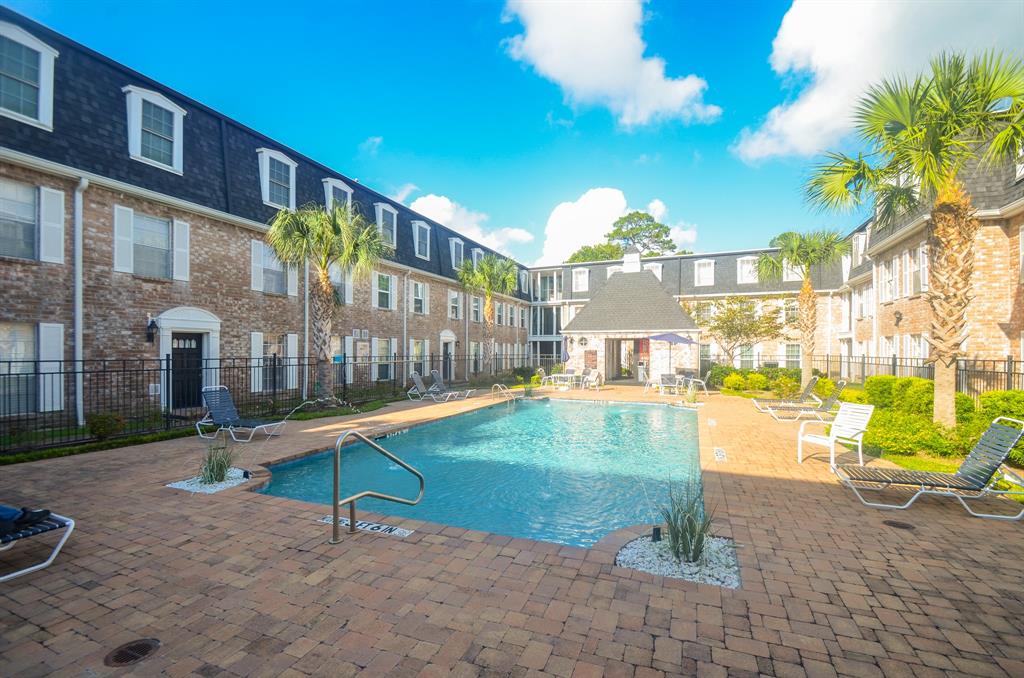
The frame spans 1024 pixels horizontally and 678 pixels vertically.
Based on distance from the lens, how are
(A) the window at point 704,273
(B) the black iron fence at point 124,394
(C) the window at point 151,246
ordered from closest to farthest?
(B) the black iron fence at point 124,394 < (C) the window at point 151,246 < (A) the window at point 704,273

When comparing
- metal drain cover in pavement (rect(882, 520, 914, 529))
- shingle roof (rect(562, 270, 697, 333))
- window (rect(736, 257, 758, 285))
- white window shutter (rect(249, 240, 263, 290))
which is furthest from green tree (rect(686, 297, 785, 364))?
white window shutter (rect(249, 240, 263, 290))

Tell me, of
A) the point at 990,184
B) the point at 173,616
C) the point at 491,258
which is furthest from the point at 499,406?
the point at 990,184

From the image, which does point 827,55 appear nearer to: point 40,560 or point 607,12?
point 607,12

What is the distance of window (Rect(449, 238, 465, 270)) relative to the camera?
27.6 m

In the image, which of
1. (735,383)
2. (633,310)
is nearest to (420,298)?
(633,310)

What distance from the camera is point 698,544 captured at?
4059 mm

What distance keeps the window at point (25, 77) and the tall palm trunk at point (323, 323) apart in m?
6.88

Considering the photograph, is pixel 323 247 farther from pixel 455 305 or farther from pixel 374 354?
pixel 455 305

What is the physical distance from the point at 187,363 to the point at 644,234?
156 feet

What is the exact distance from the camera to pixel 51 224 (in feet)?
34.2

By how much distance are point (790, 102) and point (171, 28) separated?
18.1 metres

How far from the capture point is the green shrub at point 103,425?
916 centimetres

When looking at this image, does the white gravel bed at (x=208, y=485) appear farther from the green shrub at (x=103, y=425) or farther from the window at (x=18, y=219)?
the window at (x=18, y=219)

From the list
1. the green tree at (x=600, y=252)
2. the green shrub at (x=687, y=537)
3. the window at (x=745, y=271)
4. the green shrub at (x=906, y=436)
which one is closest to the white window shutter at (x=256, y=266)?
the green shrub at (x=687, y=537)
